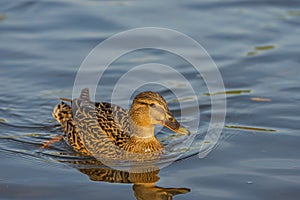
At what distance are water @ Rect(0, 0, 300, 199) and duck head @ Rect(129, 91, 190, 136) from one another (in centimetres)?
52

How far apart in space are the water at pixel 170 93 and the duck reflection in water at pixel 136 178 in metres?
0.04

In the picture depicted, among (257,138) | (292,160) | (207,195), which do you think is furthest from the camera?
(257,138)

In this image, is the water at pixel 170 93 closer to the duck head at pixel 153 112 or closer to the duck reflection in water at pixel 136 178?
the duck reflection in water at pixel 136 178

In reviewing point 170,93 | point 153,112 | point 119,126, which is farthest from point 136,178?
point 170,93

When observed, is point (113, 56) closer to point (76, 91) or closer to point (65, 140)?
point (76, 91)

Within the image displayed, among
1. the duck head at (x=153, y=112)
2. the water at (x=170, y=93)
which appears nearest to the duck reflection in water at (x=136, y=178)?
the water at (x=170, y=93)

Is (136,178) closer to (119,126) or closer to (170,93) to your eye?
(119,126)

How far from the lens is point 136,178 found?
9008 millimetres

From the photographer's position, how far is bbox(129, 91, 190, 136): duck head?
9352mm

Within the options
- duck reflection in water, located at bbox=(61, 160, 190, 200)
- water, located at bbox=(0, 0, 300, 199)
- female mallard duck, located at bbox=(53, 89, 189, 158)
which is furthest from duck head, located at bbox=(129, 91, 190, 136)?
duck reflection in water, located at bbox=(61, 160, 190, 200)

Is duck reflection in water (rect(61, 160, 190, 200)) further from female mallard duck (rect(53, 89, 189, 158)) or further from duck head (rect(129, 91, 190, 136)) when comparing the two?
duck head (rect(129, 91, 190, 136))

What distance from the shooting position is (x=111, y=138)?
9.91 metres

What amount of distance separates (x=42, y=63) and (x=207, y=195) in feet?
18.3

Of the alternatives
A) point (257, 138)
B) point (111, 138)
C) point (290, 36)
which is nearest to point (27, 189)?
point (111, 138)
